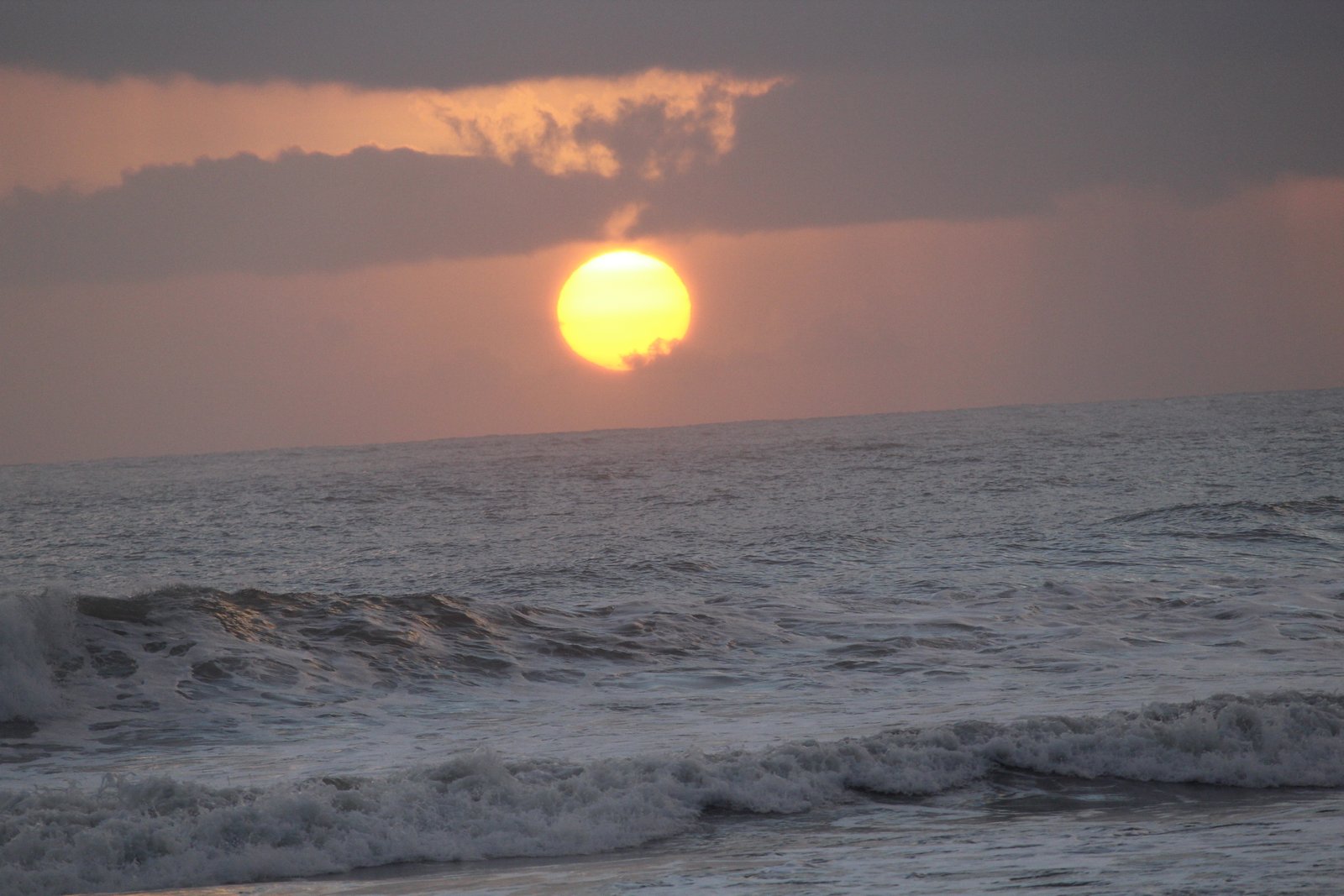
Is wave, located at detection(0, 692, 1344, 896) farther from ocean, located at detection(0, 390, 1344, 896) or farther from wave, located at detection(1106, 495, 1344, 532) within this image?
wave, located at detection(1106, 495, 1344, 532)

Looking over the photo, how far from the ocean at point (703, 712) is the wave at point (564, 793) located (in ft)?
0.10

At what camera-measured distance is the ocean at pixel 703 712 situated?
8.06 metres

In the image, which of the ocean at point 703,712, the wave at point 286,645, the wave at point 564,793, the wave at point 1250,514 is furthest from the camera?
the wave at point 1250,514

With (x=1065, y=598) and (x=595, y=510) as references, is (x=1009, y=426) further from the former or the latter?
(x=1065, y=598)

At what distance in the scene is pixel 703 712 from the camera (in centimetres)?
1286

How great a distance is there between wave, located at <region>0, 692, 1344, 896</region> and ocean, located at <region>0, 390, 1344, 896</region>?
30 millimetres

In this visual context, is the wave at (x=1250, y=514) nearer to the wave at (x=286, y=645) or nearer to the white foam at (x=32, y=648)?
the wave at (x=286, y=645)

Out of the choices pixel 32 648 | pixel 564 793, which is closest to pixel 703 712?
pixel 564 793

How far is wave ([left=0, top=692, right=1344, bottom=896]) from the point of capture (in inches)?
323

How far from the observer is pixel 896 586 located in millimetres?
21453

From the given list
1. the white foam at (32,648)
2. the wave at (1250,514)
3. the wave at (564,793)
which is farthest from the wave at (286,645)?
the wave at (1250,514)

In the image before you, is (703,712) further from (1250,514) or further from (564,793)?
(1250,514)

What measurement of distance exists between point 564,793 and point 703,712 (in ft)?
12.3

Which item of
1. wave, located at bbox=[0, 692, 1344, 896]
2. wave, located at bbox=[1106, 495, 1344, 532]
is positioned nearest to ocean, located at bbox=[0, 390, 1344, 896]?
wave, located at bbox=[0, 692, 1344, 896]
